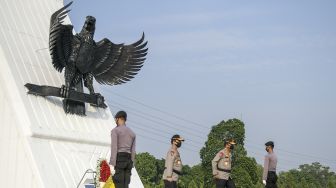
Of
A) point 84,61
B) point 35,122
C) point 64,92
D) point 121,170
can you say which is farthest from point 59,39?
point 121,170

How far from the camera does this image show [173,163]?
10.6m

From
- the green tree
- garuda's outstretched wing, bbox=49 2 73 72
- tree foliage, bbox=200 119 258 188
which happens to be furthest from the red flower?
the green tree

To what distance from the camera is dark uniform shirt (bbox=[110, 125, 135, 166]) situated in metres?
8.47

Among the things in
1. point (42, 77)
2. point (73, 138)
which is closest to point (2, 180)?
point (73, 138)

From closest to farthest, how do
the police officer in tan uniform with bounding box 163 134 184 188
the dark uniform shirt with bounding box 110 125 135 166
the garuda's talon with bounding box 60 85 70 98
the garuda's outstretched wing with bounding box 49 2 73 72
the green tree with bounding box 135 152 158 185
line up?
the dark uniform shirt with bounding box 110 125 135 166 < the police officer in tan uniform with bounding box 163 134 184 188 < the garuda's outstretched wing with bounding box 49 2 73 72 < the garuda's talon with bounding box 60 85 70 98 < the green tree with bounding box 135 152 158 185

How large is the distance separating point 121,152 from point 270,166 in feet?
13.8

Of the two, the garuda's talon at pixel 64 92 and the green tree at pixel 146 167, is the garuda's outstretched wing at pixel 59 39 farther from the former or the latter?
the green tree at pixel 146 167

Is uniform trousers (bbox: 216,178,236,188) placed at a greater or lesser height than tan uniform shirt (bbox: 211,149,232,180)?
lesser

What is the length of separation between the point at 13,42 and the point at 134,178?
3953 mm

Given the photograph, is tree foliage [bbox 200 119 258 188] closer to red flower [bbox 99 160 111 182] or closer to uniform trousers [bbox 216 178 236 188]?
uniform trousers [bbox 216 178 236 188]

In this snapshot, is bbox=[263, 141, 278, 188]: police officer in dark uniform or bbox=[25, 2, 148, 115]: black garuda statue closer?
bbox=[25, 2, 148, 115]: black garuda statue

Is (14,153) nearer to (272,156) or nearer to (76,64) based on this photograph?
(76,64)

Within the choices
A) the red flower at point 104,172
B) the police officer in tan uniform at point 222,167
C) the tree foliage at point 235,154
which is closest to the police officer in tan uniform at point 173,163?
the police officer in tan uniform at point 222,167

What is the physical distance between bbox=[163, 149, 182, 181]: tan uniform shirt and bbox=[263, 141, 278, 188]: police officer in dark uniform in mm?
2014
